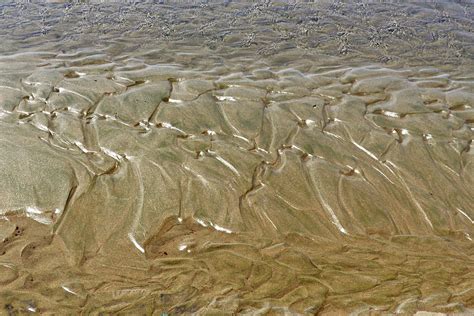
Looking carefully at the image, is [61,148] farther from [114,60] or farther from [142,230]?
[114,60]

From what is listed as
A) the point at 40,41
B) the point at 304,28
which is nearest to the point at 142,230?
the point at 40,41

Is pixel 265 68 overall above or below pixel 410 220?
above

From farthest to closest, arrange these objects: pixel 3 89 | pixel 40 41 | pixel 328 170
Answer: pixel 40 41 → pixel 3 89 → pixel 328 170

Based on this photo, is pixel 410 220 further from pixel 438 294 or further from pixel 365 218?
pixel 438 294

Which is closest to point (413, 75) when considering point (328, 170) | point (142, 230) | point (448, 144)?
point (448, 144)

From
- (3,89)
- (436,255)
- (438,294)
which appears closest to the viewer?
(438,294)

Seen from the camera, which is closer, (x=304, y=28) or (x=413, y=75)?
(x=413, y=75)

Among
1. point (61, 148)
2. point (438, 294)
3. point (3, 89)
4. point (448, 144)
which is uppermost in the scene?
point (3, 89)
